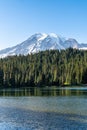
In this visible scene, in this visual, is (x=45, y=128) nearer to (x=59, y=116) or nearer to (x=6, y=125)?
(x=6, y=125)

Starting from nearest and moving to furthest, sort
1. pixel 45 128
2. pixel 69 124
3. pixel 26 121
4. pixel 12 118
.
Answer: pixel 45 128 < pixel 69 124 < pixel 26 121 < pixel 12 118

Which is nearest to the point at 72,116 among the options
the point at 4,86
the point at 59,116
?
the point at 59,116

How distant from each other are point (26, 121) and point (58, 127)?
7.49m

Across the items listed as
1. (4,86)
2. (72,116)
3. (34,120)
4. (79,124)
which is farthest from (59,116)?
(4,86)

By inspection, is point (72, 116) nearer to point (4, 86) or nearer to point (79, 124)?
point (79, 124)

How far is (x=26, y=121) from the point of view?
49.0 metres

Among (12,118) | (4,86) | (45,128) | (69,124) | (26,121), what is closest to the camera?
(45,128)

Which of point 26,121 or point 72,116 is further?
point 72,116

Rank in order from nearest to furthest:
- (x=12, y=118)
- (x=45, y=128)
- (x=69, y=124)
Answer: (x=45, y=128), (x=69, y=124), (x=12, y=118)

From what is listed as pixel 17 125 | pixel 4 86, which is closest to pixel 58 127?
pixel 17 125

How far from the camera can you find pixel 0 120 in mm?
50312

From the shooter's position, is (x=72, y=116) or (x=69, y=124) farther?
(x=72, y=116)

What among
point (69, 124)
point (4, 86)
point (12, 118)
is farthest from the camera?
point (4, 86)

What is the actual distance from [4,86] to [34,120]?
498 ft
